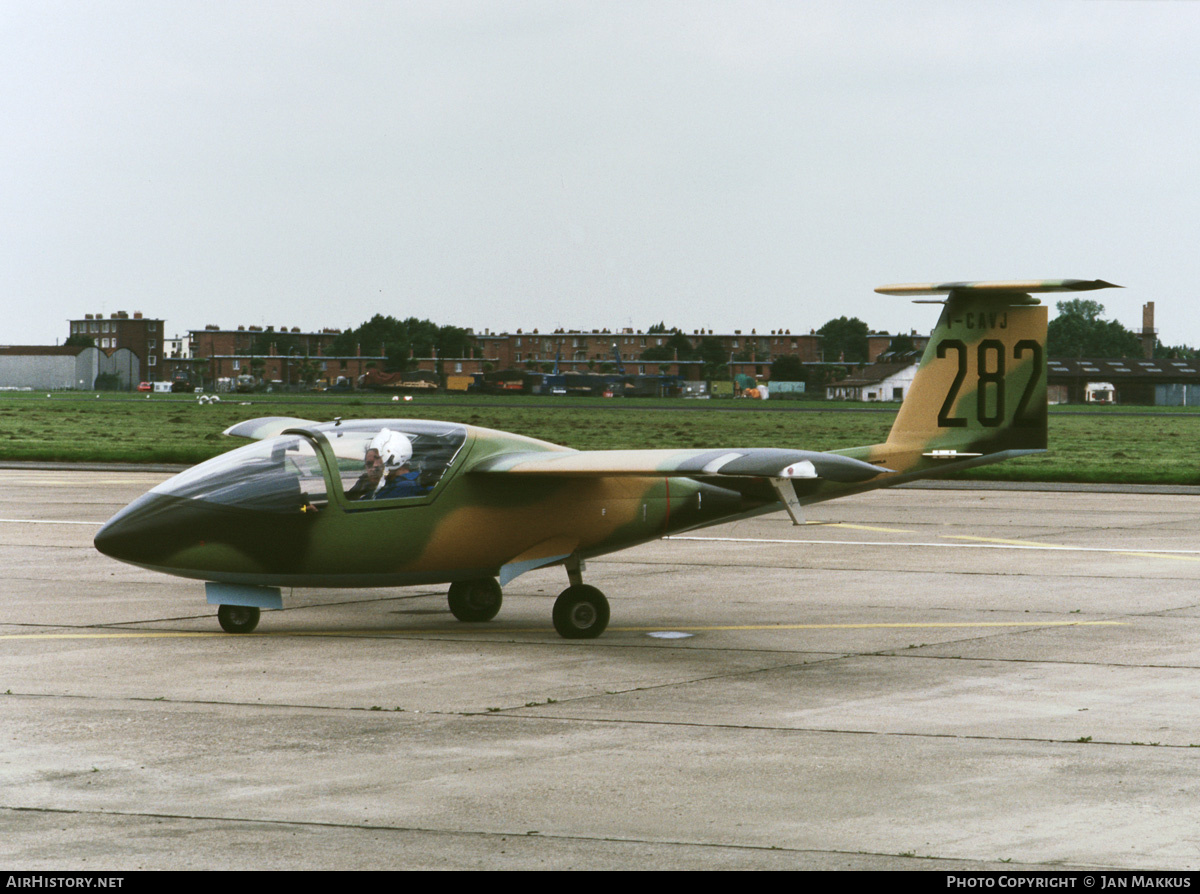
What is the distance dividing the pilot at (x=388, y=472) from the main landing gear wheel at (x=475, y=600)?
181cm

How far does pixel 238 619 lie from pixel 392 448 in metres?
2.53

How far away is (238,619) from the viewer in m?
15.1

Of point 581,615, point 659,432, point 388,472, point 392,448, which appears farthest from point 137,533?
point 659,432

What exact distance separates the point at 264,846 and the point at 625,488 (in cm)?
823

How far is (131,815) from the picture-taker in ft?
26.8

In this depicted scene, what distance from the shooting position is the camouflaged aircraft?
1417 cm

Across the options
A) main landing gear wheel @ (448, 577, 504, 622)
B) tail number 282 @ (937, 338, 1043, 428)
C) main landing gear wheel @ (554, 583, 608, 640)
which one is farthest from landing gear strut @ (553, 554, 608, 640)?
tail number 282 @ (937, 338, 1043, 428)

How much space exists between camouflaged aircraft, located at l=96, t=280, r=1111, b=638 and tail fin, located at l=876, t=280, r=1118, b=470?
4.43ft

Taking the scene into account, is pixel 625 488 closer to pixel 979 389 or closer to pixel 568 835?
pixel 979 389

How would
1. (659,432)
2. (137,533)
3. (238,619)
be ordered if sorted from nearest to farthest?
(137,533), (238,619), (659,432)

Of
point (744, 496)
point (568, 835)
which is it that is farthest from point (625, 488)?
point (568, 835)

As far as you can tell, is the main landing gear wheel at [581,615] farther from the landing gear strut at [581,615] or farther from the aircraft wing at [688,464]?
the aircraft wing at [688,464]

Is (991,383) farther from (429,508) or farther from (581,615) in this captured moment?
(429,508)

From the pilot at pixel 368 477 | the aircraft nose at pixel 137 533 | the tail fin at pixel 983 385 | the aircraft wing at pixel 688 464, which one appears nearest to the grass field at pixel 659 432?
the tail fin at pixel 983 385
